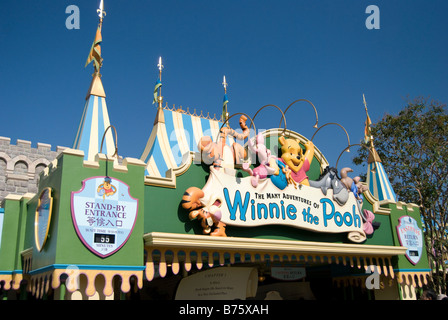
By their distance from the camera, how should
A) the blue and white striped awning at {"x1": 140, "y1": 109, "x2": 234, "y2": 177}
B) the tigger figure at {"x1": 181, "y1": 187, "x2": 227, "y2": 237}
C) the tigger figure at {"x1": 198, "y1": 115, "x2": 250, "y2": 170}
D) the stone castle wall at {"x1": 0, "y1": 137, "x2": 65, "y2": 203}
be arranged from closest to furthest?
the tigger figure at {"x1": 181, "y1": 187, "x2": 227, "y2": 237}
the tigger figure at {"x1": 198, "y1": 115, "x2": 250, "y2": 170}
the stone castle wall at {"x1": 0, "y1": 137, "x2": 65, "y2": 203}
the blue and white striped awning at {"x1": 140, "y1": 109, "x2": 234, "y2": 177}

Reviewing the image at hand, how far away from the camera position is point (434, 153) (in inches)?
680

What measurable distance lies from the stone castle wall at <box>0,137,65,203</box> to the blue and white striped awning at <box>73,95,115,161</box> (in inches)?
211

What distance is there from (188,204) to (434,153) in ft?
42.7

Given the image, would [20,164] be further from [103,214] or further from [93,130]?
[103,214]

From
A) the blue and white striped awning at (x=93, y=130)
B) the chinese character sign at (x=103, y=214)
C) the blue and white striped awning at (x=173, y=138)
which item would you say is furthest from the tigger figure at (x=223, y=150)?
the blue and white striped awning at (x=173, y=138)

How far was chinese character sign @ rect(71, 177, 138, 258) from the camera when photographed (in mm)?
7348

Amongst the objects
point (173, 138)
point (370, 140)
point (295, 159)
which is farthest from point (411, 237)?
point (173, 138)

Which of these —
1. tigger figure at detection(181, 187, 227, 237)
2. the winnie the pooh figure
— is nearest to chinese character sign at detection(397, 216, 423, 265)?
the winnie the pooh figure

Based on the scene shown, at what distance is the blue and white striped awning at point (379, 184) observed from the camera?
1459 cm

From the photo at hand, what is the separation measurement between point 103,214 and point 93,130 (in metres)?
2.86

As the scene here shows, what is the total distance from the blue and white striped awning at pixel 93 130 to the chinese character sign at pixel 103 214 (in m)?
1.74

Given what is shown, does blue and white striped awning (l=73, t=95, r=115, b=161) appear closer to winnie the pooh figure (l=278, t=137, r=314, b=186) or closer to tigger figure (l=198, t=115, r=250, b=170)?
tigger figure (l=198, t=115, r=250, b=170)
